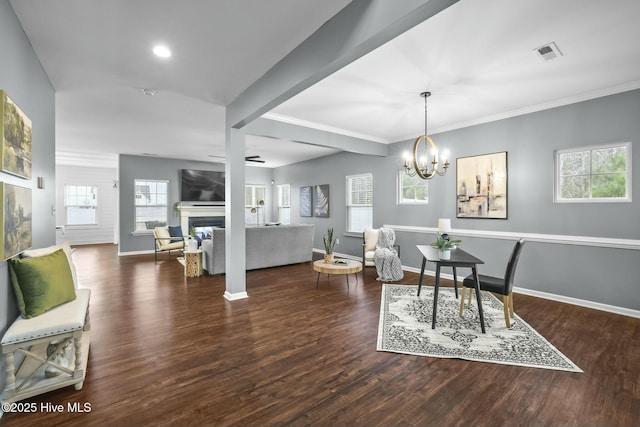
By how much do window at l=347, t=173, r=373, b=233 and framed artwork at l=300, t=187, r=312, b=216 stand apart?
5.21 ft

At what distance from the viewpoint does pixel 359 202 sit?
23.7ft

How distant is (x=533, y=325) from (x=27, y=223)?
482 centimetres

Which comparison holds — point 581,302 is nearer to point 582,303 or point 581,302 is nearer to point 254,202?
point 582,303

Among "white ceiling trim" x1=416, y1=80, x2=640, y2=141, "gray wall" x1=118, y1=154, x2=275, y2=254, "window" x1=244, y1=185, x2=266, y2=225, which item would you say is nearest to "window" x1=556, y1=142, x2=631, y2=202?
"white ceiling trim" x1=416, y1=80, x2=640, y2=141

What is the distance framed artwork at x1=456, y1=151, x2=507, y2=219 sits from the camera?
14.9ft

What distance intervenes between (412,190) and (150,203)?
7226 mm

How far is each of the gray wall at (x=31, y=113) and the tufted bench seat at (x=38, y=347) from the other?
13cm

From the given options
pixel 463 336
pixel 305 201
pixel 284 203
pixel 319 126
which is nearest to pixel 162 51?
pixel 319 126

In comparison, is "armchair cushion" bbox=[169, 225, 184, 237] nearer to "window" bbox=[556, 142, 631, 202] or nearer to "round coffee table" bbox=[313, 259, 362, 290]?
"round coffee table" bbox=[313, 259, 362, 290]

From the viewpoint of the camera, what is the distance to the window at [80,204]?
9312mm

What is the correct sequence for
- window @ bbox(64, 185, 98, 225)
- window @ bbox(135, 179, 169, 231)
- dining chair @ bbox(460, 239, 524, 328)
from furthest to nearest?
window @ bbox(64, 185, 98, 225), window @ bbox(135, 179, 169, 231), dining chair @ bbox(460, 239, 524, 328)

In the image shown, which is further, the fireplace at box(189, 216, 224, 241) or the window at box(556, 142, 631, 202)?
the fireplace at box(189, 216, 224, 241)

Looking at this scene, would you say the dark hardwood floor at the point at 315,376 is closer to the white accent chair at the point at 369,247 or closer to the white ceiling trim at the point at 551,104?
the white accent chair at the point at 369,247

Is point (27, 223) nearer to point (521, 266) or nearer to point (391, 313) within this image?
point (391, 313)
